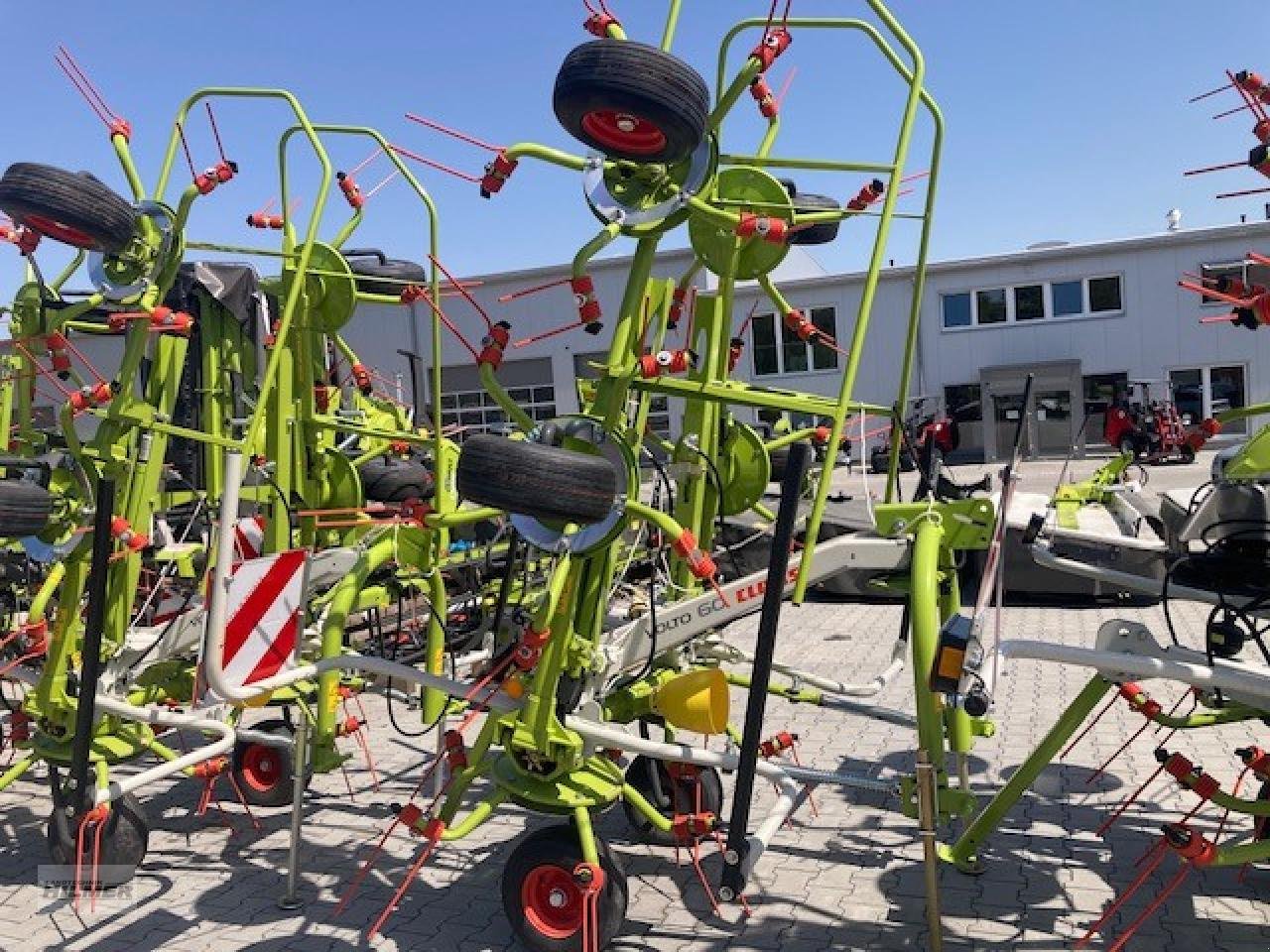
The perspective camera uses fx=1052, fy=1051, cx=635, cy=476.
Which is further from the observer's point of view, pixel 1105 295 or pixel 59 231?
pixel 1105 295

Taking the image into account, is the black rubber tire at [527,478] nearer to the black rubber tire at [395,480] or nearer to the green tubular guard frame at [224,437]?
the green tubular guard frame at [224,437]

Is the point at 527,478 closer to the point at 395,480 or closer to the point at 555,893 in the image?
the point at 555,893

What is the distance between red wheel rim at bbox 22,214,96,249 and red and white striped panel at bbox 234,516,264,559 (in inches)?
57.7

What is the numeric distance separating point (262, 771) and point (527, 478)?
3234 millimetres

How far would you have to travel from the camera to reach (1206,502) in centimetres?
423

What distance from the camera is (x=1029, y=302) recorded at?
2409cm

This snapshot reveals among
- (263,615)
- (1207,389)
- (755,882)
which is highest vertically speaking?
(1207,389)

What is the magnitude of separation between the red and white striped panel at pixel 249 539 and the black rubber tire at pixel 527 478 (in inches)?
89.6

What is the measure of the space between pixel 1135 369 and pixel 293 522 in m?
21.9

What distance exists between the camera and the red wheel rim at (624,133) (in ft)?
11.2

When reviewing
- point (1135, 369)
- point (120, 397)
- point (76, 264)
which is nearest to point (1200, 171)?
point (120, 397)

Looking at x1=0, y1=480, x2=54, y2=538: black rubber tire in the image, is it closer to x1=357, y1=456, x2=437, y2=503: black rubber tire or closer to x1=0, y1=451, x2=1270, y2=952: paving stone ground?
x1=0, y1=451, x2=1270, y2=952: paving stone ground

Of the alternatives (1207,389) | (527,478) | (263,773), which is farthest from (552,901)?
(1207,389)

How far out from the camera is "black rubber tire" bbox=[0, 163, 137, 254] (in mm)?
4324
